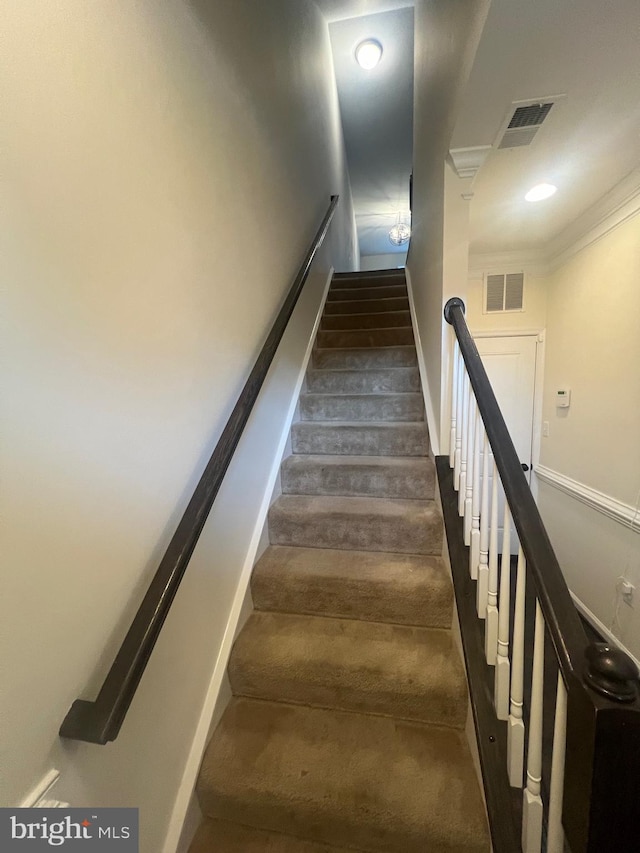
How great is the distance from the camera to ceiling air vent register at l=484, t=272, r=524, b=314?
294 centimetres

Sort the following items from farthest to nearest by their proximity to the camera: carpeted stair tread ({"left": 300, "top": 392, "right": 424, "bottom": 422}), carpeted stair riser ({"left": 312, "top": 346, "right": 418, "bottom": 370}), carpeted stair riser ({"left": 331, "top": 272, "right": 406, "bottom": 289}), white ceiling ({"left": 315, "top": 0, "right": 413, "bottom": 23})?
carpeted stair riser ({"left": 331, "top": 272, "right": 406, "bottom": 289}) → white ceiling ({"left": 315, "top": 0, "right": 413, "bottom": 23}) → carpeted stair riser ({"left": 312, "top": 346, "right": 418, "bottom": 370}) → carpeted stair tread ({"left": 300, "top": 392, "right": 424, "bottom": 422})

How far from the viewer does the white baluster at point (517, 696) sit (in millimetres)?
856

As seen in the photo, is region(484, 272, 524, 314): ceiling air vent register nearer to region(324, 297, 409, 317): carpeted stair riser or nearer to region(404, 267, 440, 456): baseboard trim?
region(404, 267, 440, 456): baseboard trim

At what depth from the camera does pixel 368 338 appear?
3.03m

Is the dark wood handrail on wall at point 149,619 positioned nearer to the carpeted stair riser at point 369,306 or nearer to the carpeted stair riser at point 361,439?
the carpeted stair riser at point 361,439

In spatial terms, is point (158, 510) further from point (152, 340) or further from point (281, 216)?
point (281, 216)

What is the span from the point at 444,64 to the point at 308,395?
1.77m

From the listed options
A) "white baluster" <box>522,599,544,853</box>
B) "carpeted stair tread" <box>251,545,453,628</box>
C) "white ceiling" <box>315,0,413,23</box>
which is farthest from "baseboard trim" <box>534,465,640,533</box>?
"white ceiling" <box>315,0,413,23</box>

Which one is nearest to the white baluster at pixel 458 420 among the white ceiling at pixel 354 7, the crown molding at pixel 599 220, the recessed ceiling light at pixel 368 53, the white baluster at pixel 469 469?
the white baluster at pixel 469 469

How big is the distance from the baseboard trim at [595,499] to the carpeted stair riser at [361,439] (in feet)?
3.81

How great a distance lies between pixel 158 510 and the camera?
975mm

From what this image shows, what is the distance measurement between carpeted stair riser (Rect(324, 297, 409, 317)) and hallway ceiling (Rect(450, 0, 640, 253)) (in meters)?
1.40

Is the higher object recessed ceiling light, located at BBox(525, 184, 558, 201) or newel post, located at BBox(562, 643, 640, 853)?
recessed ceiling light, located at BBox(525, 184, 558, 201)

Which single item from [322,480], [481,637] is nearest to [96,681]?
[481,637]
